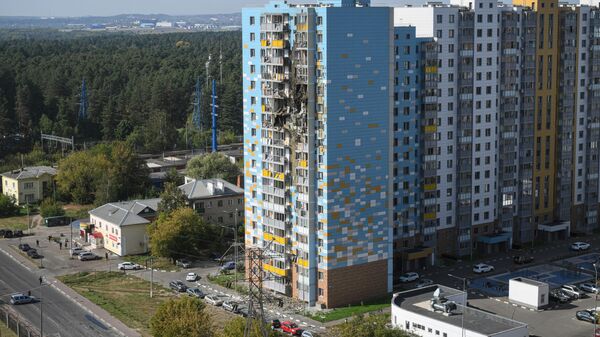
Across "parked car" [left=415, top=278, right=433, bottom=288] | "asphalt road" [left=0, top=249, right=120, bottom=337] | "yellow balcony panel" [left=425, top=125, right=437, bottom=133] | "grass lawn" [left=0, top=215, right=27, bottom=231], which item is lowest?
"asphalt road" [left=0, top=249, right=120, bottom=337]

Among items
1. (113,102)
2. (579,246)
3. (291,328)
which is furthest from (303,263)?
Answer: (113,102)

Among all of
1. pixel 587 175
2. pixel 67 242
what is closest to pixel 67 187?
pixel 67 242

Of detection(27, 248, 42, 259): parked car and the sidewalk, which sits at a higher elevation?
detection(27, 248, 42, 259): parked car

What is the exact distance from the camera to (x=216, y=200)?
210 feet

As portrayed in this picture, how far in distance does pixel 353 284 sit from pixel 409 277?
211 inches

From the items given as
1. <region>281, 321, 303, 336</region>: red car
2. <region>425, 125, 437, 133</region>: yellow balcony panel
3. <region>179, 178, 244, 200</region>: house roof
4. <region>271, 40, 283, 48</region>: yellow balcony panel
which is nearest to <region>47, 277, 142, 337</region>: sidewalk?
<region>281, 321, 303, 336</region>: red car

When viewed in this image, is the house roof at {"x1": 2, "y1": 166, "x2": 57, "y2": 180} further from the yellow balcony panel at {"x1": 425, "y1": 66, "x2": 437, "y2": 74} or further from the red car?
the red car

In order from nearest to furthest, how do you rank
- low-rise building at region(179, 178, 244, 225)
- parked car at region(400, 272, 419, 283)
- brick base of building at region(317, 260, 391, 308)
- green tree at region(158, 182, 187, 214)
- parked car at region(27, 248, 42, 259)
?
brick base of building at region(317, 260, 391, 308) → parked car at region(400, 272, 419, 283) → parked car at region(27, 248, 42, 259) → green tree at region(158, 182, 187, 214) → low-rise building at region(179, 178, 244, 225)

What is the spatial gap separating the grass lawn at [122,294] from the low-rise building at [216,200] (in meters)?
10.5

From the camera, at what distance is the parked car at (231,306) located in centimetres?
4694

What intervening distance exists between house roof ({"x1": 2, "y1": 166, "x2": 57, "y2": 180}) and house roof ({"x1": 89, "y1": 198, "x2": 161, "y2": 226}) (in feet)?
53.1

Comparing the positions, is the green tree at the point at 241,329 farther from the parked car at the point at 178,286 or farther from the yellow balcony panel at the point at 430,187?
the yellow balcony panel at the point at 430,187

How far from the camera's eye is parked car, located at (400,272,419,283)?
171 ft

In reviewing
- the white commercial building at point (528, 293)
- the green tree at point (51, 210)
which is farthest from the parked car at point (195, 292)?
the green tree at point (51, 210)
